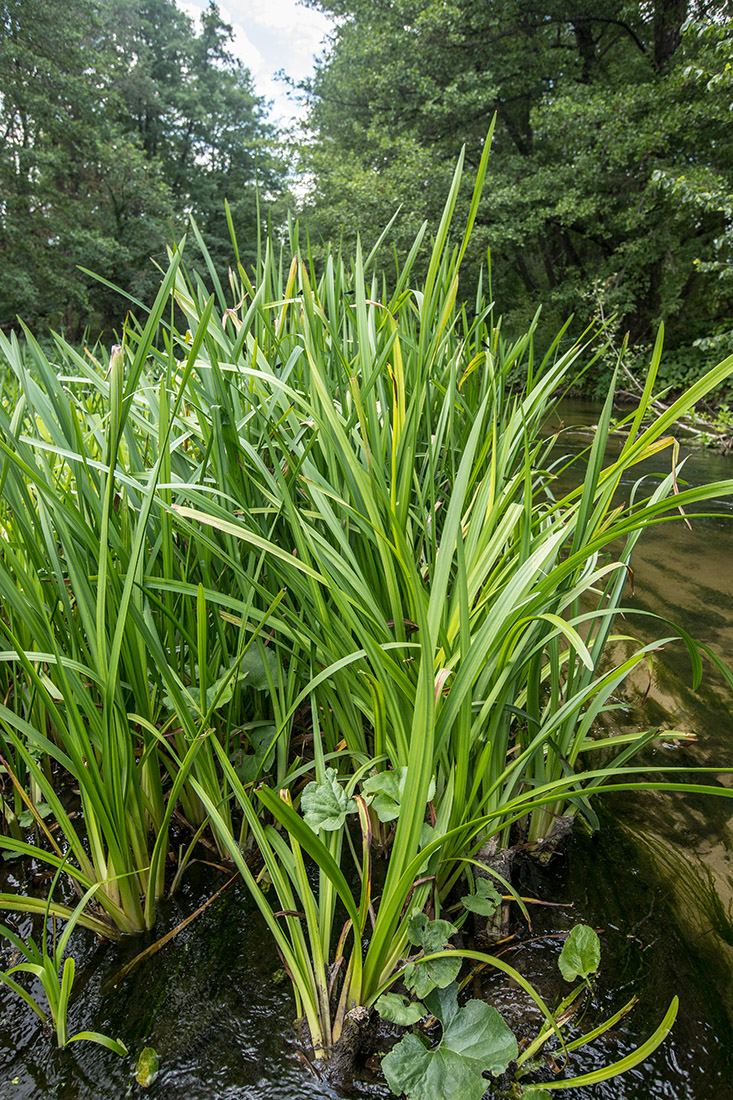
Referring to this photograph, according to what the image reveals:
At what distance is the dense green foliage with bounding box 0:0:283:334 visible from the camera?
12.0 meters

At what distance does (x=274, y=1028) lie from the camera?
0.73 meters

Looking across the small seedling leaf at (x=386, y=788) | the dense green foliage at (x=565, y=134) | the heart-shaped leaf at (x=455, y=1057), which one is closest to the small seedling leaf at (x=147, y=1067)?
the heart-shaped leaf at (x=455, y=1057)

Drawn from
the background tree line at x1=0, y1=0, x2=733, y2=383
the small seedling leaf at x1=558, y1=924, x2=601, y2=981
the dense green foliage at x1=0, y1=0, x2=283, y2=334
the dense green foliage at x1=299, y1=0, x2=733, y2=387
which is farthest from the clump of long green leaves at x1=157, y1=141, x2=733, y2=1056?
the dense green foliage at x1=299, y1=0, x2=733, y2=387

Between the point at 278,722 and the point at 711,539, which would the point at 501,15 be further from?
the point at 278,722

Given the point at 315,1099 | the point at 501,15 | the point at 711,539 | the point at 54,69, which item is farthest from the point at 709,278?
the point at 54,69

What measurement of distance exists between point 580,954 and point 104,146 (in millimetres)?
17507

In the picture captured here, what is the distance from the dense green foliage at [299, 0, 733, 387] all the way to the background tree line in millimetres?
44

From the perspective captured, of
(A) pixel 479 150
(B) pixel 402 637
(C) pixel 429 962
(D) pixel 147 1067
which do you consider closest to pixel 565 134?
(A) pixel 479 150

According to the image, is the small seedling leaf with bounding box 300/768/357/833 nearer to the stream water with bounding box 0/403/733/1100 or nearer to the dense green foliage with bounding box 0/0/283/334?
the stream water with bounding box 0/403/733/1100

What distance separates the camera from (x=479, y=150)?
36.4 feet

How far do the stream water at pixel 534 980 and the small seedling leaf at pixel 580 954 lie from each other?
7 cm

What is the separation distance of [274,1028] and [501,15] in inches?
556

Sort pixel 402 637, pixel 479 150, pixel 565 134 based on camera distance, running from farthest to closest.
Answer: pixel 479 150, pixel 565 134, pixel 402 637

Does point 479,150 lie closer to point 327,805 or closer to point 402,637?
point 402,637
